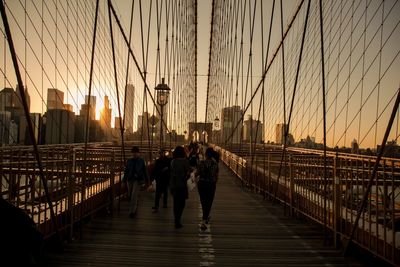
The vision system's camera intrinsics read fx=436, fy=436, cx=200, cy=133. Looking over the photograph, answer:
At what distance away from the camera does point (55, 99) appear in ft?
34.8

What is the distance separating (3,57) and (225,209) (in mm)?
4757

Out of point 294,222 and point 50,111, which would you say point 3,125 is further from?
point 294,222

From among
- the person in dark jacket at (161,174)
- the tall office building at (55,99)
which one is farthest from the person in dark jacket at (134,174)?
the tall office building at (55,99)

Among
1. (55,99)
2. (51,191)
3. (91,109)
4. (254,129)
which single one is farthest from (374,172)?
(254,129)

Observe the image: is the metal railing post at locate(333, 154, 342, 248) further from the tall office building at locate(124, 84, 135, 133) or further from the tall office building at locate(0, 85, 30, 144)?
the tall office building at locate(124, 84, 135, 133)

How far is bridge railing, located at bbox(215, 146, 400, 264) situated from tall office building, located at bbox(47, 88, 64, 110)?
19.4 ft

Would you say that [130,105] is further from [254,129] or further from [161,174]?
[161,174]

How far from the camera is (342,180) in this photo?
468 centimetres

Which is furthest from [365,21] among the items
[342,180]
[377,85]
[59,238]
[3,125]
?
[59,238]

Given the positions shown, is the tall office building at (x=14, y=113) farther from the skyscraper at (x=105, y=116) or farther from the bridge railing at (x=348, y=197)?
the skyscraper at (x=105, y=116)

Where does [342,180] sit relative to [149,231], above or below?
above

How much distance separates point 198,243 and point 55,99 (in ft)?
23.1

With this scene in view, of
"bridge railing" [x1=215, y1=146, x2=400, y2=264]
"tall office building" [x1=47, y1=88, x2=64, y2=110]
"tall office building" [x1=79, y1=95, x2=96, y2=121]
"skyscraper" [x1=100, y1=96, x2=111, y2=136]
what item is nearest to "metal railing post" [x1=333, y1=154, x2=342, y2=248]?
"bridge railing" [x1=215, y1=146, x2=400, y2=264]

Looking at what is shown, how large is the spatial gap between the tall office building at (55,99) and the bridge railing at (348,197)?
593cm
